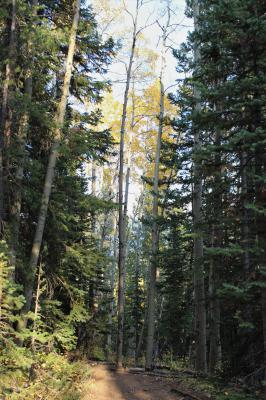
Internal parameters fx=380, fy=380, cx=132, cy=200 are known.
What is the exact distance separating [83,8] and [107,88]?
10.6 feet

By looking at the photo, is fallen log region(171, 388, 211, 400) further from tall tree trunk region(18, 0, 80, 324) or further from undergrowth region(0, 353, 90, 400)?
tall tree trunk region(18, 0, 80, 324)

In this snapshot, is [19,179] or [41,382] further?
[19,179]

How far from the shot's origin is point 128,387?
10492mm

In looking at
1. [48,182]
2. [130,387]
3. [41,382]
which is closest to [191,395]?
[130,387]

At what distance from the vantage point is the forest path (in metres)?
9.36

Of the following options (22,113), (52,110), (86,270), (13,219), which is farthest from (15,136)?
(86,270)

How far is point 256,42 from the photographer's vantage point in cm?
→ 754

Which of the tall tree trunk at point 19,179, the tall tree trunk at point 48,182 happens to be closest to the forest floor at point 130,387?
the tall tree trunk at point 48,182

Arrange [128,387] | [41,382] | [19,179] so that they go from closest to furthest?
[41,382] → [19,179] → [128,387]

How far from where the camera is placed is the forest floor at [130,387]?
30.6ft

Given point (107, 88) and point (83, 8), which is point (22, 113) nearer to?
point (107, 88)

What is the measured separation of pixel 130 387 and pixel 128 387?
55 millimetres

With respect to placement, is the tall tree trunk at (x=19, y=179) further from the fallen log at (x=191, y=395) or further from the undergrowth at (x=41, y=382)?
the fallen log at (x=191, y=395)

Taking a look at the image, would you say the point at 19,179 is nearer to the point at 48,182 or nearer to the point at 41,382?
the point at 48,182
